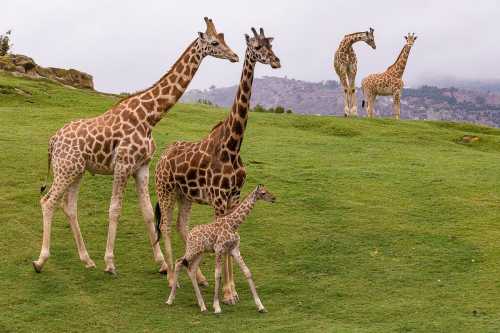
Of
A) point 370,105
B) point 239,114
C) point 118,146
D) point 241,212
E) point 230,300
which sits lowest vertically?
point 230,300

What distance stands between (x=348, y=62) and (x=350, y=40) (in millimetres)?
747

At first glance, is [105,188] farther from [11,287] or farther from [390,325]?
[390,325]

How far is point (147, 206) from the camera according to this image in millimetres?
12750

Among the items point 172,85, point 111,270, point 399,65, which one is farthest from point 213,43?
point 399,65

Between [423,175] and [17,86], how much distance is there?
14.6m

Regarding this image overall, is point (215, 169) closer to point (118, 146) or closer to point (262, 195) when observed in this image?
point (262, 195)

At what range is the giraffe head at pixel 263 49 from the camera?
1165cm

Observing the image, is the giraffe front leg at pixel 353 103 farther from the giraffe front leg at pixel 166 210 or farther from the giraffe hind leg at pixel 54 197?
the giraffe hind leg at pixel 54 197

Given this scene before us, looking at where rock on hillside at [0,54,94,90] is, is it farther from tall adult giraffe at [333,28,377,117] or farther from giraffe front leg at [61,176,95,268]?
giraffe front leg at [61,176,95,268]

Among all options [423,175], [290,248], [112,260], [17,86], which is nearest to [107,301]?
[112,260]

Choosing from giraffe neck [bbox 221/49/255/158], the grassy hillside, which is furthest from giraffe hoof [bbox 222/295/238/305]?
giraffe neck [bbox 221/49/255/158]

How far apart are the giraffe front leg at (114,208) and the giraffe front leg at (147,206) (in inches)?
12.4

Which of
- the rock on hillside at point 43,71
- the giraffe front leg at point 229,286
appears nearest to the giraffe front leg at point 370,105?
the rock on hillside at point 43,71

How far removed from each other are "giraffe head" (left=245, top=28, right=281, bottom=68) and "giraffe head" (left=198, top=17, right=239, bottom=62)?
35.2 inches
